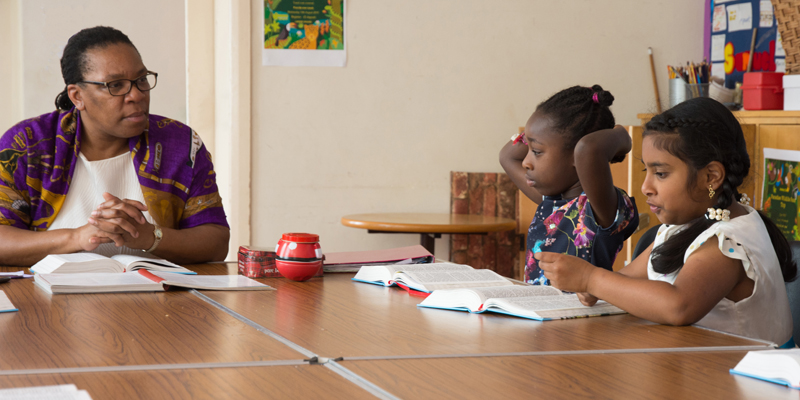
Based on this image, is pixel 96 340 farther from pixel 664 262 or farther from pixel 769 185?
pixel 769 185

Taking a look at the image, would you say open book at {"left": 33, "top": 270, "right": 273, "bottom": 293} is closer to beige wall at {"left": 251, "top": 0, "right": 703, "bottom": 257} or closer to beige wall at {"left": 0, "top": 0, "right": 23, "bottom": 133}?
beige wall at {"left": 251, "top": 0, "right": 703, "bottom": 257}

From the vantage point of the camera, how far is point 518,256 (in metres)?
3.65

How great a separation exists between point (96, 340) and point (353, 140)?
2.61 meters

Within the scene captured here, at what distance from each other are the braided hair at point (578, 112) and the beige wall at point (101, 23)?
9.02 ft

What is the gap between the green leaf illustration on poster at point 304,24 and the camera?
133 inches

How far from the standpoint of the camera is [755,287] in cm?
126

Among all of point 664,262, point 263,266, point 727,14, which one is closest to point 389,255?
point 263,266

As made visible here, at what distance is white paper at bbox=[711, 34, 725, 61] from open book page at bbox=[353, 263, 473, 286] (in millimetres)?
2550

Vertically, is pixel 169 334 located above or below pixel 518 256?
above

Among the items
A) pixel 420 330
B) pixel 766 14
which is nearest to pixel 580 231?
pixel 420 330

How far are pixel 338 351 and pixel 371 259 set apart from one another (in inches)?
31.4

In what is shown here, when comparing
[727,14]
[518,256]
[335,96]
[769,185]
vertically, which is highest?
[727,14]

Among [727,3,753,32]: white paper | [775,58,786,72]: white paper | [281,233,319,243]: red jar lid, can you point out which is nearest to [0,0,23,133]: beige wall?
[281,233,319,243]: red jar lid

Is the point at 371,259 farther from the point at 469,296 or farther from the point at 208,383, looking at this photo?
the point at 208,383
